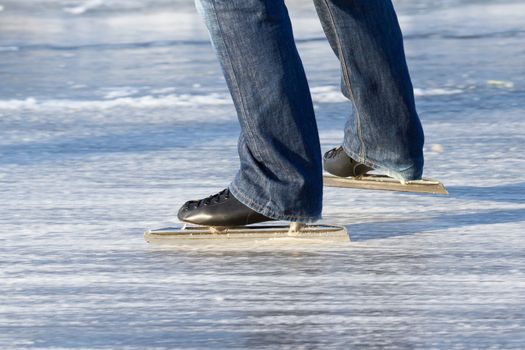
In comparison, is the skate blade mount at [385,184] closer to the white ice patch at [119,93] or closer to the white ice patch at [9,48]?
the white ice patch at [119,93]

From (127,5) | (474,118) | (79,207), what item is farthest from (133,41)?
(79,207)

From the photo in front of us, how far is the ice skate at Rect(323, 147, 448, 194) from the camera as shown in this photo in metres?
3.84

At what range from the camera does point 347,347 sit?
2.63 m

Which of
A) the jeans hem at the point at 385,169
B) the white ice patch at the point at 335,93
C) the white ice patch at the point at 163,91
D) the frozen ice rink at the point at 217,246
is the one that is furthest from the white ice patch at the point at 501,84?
the jeans hem at the point at 385,169

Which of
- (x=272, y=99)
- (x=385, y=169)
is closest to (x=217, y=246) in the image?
(x=272, y=99)

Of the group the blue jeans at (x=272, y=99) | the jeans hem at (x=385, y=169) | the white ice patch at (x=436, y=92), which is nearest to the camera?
the blue jeans at (x=272, y=99)

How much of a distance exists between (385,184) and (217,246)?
24.5 inches

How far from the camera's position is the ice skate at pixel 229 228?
135 inches

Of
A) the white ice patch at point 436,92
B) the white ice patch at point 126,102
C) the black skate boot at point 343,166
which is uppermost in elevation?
the black skate boot at point 343,166

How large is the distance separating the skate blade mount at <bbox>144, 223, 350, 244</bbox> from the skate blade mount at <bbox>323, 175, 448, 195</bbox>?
43 centimetres

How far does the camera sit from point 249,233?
3443mm

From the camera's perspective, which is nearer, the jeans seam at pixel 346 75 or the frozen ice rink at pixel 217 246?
the frozen ice rink at pixel 217 246

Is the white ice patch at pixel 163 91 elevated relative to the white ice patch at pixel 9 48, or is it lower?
elevated

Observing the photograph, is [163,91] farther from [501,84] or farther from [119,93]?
[501,84]
